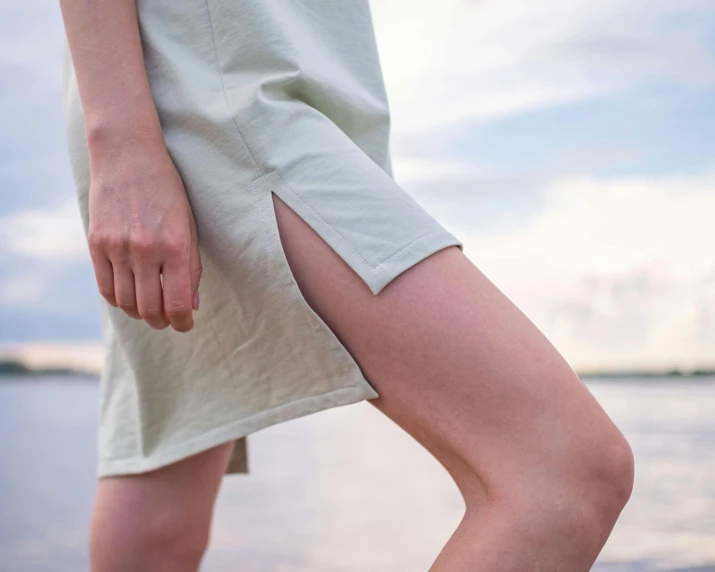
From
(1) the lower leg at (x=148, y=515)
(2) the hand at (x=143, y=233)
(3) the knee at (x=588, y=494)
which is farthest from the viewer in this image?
(1) the lower leg at (x=148, y=515)

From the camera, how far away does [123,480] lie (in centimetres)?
90

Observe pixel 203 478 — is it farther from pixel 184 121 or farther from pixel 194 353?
pixel 184 121

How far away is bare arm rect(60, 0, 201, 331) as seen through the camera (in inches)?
26.0

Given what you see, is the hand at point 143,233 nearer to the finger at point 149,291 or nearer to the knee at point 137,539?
the finger at point 149,291

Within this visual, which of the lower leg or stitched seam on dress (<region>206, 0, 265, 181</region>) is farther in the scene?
the lower leg

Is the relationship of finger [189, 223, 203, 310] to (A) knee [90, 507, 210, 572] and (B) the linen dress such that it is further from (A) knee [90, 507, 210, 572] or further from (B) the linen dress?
(A) knee [90, 507, 210, 572]

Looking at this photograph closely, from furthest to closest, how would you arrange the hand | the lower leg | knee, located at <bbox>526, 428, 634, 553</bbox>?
the lower leg
the hand
knee, located at <bbox>526, 428, 634, 553</bbox>

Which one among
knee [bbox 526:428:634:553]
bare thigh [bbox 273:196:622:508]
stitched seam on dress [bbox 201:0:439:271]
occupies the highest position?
stitched seam on dress [bbox 201:0:439:271]

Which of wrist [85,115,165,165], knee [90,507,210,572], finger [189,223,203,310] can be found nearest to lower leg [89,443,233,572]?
knee [90,507,210,572]

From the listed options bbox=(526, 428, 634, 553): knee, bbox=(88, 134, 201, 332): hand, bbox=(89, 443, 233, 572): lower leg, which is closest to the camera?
bbox=(526, 428, 634, 553): knee

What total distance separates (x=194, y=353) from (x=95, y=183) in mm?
218

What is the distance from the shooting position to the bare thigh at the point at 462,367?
57 cm

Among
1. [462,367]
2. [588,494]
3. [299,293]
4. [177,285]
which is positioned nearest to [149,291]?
[177,285]

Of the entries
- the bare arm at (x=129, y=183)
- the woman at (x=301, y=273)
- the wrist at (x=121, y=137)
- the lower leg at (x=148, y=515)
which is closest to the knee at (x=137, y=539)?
the lower leg at (x=148, y=515)
